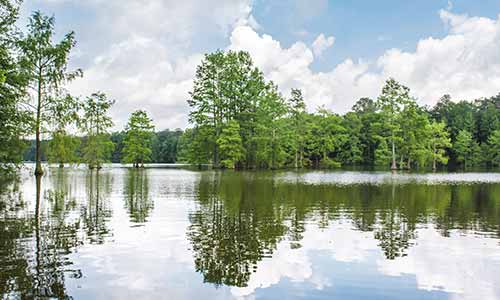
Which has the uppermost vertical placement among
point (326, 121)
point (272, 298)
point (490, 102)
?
point (490, 102)

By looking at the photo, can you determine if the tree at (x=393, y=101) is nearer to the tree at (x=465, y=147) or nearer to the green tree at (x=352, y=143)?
the green tree at (x=352, y=143)

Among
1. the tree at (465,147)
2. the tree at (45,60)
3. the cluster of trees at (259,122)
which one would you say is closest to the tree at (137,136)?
the cluster of trees at (259,122)

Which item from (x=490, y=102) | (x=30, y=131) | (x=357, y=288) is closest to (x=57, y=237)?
(x=357, y=288)

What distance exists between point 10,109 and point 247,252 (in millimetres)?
17119

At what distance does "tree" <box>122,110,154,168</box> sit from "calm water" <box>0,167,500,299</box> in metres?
57.6

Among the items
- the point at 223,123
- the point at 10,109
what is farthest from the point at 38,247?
the point at 223,123

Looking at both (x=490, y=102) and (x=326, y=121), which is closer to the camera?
(x=326, y=121)

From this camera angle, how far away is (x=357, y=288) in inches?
293

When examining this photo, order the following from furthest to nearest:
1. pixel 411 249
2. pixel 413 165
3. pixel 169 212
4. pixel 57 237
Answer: pixel 413 165
pixel 169 212
pixel 57 237
pixel 411 249

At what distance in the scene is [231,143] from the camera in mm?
61531

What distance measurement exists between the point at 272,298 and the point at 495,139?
3978 inches

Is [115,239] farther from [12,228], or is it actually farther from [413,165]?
[413,165]

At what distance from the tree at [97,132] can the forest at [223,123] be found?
16cm

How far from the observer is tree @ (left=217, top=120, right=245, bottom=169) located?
200 feet
